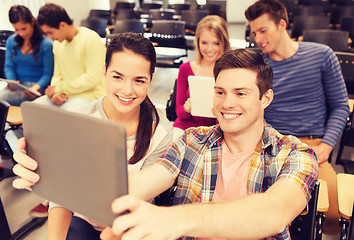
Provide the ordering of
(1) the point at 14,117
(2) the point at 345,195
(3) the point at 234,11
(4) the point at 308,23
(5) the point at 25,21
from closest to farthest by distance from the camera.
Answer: (2) the point at 345,195 < (1) the point at 14,117 < (5) the point at 25,21 < (4) the point at 308,23 < (3) the point at 234,11

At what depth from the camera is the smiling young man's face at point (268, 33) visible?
190cm

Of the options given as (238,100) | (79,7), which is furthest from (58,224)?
(79,7)

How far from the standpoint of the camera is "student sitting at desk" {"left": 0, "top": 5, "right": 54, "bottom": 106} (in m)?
2.65

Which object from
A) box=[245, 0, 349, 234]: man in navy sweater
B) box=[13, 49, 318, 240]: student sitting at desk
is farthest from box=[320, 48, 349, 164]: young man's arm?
box=[13, 49, 318, 240]: student sitting at desk

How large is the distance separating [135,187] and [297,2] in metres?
8.50

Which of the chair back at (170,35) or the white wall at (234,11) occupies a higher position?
the white wall at (234,11)

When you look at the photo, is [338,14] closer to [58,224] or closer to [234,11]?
[234,11]

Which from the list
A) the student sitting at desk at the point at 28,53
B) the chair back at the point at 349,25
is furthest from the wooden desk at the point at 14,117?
the chair back at the point at 349,25

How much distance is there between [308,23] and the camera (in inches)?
207

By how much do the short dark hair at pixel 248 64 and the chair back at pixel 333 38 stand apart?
3012mm

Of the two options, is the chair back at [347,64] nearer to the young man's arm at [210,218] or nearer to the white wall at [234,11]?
the young man's arm at [210,218]

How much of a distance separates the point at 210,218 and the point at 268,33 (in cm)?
156

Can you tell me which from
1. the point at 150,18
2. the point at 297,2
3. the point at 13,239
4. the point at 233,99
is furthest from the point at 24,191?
the point at 297,2

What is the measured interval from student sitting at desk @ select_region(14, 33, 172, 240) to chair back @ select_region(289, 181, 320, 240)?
60cm
